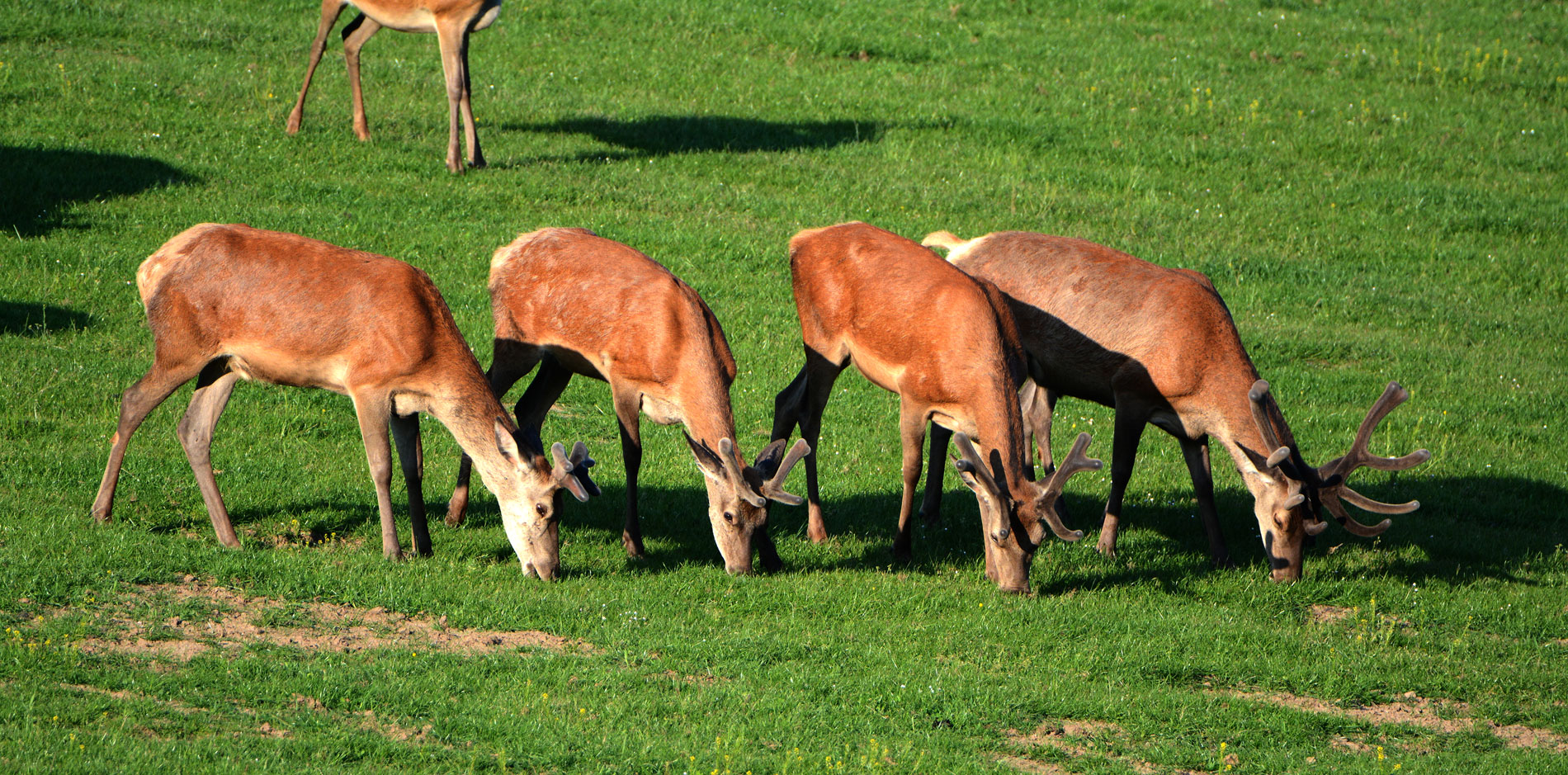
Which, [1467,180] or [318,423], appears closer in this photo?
A: [318,423]

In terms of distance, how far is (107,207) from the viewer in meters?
16.8

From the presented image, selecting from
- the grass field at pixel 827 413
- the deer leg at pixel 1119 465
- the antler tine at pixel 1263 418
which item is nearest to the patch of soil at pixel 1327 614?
the grass field at pixel 827 413

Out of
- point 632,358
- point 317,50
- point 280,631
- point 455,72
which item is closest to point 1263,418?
point 632,358

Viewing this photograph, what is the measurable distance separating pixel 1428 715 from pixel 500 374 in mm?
6651

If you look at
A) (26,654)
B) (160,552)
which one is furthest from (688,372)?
(26,654)

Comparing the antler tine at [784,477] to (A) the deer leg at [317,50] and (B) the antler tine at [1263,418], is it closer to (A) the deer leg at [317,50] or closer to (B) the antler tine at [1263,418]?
(B) the antler tine at [1263,418]

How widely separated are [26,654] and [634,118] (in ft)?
49.7

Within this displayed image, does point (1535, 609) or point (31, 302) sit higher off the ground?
point (31, 302)

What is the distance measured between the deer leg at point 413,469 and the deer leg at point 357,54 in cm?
1044

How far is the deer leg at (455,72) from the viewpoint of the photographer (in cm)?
1853

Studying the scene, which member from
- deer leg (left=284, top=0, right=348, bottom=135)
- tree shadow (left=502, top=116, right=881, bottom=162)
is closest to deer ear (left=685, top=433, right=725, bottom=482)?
tree shadow (left=502, top=116, right=881, bottom=162)

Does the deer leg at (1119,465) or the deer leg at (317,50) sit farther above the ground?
the deer leg at (317,50)

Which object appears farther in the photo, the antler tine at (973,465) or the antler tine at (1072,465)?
the antler tine at (1072,465)

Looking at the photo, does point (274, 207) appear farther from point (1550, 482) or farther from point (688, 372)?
point (1550, 482)
